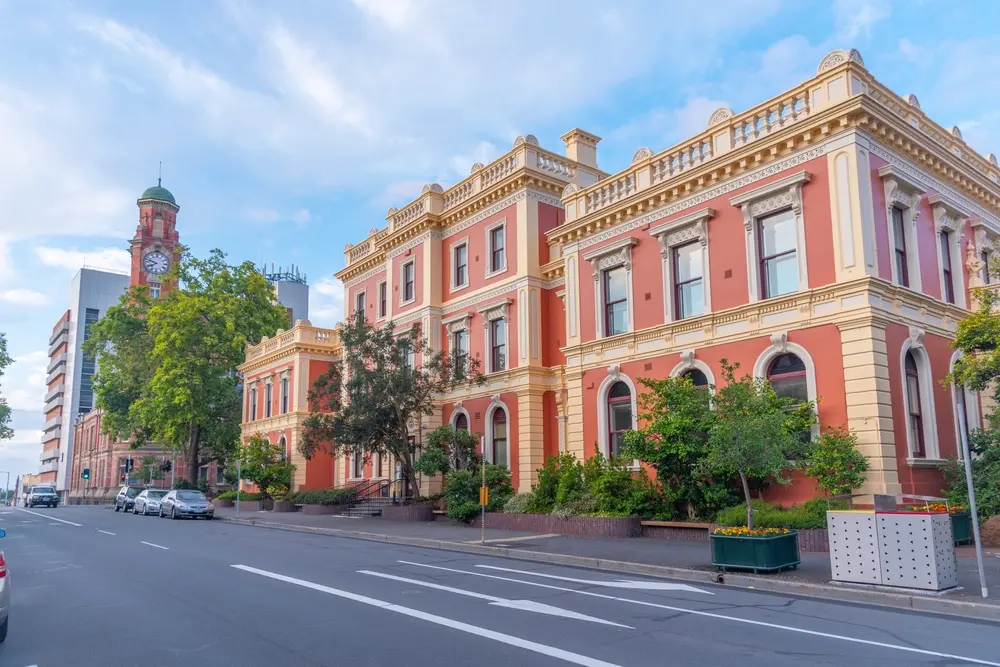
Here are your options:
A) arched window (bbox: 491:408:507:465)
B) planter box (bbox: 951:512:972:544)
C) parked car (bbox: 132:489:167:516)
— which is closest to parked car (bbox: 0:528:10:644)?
planter box (bbox: 951:512:972:544)

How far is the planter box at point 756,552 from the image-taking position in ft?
42.1

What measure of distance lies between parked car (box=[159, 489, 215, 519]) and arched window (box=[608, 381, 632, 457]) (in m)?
18.9

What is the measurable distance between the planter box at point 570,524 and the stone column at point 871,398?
18.6ft

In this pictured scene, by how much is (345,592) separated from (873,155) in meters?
16.1

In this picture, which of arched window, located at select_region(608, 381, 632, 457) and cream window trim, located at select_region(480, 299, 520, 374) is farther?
cream window trim, located at select_region(480, 299, 520, 374)

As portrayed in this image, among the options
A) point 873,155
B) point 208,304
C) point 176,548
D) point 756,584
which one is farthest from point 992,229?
point 208,304

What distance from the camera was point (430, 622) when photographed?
8797mm

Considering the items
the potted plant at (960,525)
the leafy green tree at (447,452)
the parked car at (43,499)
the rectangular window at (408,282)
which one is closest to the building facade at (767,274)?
the potted plant at (960,525)

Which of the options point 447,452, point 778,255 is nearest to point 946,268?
point 778,255

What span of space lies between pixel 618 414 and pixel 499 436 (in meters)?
7.03

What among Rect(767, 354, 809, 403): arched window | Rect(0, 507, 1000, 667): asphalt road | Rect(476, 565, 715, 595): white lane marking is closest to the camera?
Rect(0, 507, 1000, 667): asphalt road

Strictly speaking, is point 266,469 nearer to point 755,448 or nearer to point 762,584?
point 755,448

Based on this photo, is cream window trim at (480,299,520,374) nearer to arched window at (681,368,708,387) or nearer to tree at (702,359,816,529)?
arched window at (681,368,708,387)

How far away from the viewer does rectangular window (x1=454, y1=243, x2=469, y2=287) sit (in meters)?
32.0
